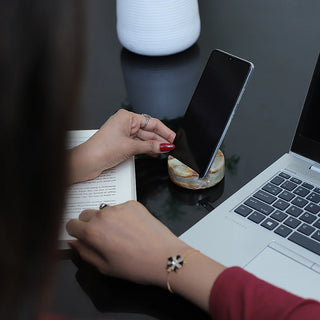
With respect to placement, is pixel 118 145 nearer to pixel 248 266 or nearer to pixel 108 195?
pixel 108 195

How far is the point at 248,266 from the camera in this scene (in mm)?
A: 661

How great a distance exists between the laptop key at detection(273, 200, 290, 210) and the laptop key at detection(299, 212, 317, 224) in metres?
0.03

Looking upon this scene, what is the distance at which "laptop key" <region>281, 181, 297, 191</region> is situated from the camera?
2.58 ft

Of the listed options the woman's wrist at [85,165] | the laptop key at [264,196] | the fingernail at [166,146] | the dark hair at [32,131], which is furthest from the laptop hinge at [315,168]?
the dark hair at [32,131]

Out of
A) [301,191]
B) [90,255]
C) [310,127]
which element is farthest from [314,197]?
[90,255]

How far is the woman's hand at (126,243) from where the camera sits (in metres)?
0.64

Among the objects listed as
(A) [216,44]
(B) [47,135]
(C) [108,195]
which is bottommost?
(C) [108,195]

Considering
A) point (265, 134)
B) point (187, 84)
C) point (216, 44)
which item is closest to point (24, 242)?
point (265, 134)

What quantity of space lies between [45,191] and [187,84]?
0.90 metres

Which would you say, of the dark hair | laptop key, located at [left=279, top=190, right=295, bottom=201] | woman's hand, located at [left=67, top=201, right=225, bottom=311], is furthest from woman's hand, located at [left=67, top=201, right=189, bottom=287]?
the dark hair

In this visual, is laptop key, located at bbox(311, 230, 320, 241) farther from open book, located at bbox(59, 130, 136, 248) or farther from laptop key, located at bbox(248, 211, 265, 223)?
open book, located at bbox(59, 130, 136, 248)

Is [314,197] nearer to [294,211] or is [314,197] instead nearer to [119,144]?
[294,211]

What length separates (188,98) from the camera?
1104mm

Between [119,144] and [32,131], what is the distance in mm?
590
